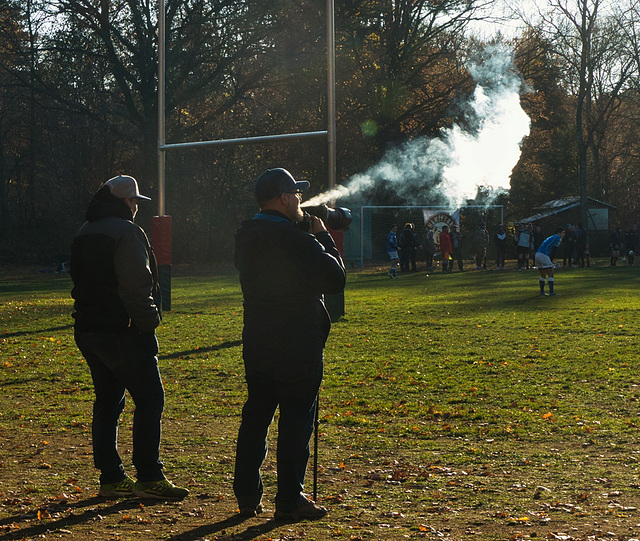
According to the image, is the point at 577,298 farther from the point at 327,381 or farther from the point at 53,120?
the point at 53,120

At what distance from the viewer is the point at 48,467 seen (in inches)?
258

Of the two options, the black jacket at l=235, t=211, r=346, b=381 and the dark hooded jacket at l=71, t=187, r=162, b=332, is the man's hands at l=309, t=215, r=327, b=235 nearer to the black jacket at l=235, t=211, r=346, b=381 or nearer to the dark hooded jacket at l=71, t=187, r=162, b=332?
the black jacket at l=235, t=211, r=346, b=381

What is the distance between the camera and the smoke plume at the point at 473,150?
113ft

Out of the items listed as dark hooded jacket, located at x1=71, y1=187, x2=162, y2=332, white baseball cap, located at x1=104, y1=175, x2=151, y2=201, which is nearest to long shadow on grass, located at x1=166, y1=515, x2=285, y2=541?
dark hooded jacket, located at x1=71, y1=187, x2=162, y2=332

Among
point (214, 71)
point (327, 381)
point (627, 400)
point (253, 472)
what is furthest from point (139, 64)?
point (253, 472)

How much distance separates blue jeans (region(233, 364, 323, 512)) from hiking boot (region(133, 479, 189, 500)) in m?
0.54

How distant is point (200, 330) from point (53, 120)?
3201 centimetres

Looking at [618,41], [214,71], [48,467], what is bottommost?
[48,467]

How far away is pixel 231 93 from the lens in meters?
34.8

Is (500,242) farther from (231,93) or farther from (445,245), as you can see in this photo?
(231,93)

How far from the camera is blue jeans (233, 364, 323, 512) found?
16.4 ft

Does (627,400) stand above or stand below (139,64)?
below

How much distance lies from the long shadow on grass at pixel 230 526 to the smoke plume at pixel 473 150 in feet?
90.6

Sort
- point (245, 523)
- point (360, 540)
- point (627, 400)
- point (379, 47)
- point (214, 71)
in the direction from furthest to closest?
point (379, 47) → point (214, 71) → point (627, 400) → point (245, 523) → point (360, 540)
